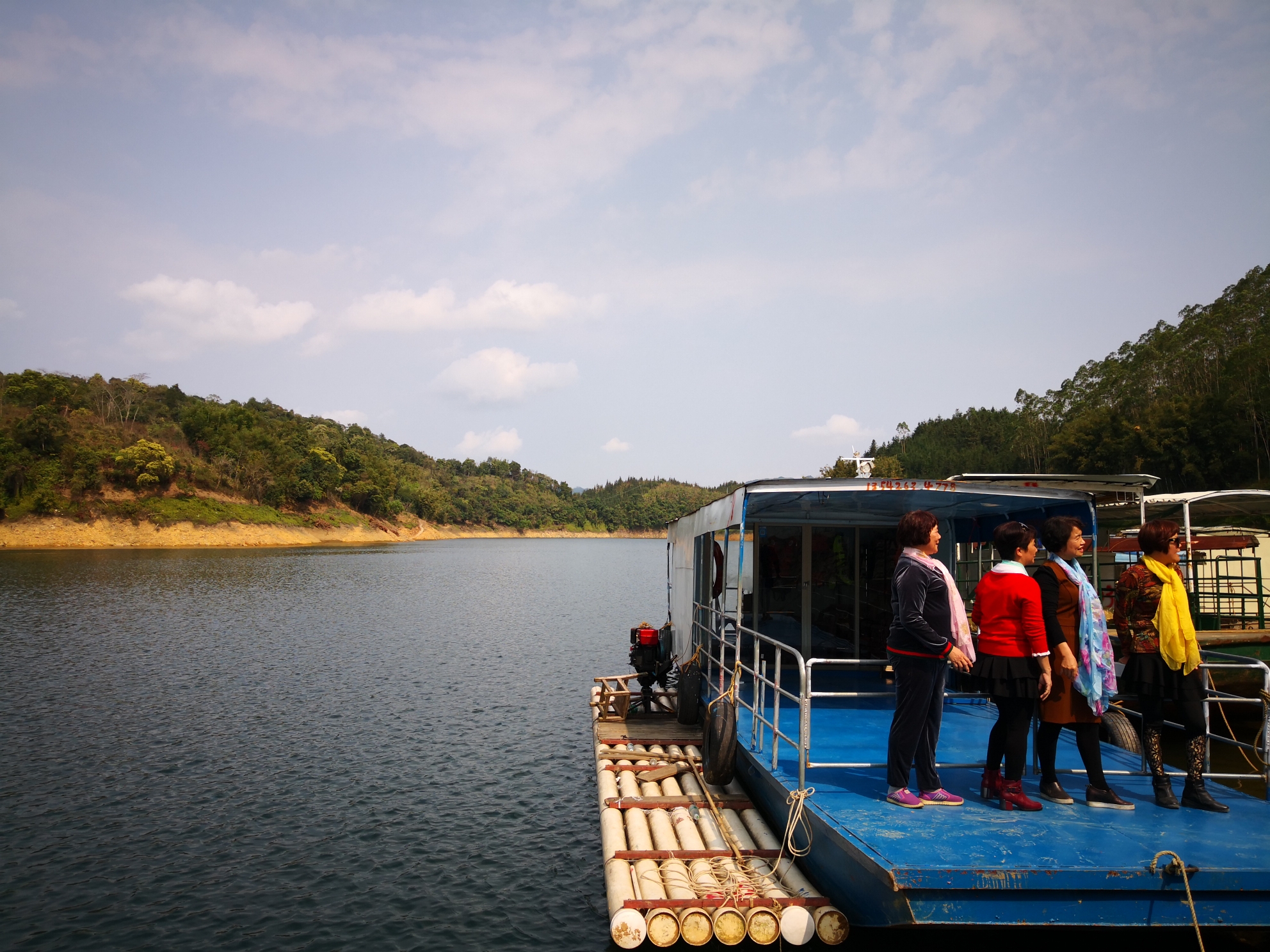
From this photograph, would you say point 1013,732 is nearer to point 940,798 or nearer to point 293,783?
point 940,798

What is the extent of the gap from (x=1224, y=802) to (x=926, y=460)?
→ 105907 mm

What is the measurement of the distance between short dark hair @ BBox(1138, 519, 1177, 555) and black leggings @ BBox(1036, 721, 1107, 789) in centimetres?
140

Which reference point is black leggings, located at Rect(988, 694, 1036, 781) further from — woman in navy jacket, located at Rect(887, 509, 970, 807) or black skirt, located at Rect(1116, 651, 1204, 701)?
black skirt, located at Rect(1116, 651, 1204, 701)

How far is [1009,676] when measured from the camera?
5.34 m

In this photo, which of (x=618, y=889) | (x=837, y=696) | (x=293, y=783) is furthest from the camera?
(x=293, y=783)

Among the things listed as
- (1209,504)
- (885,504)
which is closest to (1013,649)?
(885,504)

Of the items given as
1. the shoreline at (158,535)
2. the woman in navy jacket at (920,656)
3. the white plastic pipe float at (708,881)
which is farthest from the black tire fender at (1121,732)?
the shoreline at (158,535)

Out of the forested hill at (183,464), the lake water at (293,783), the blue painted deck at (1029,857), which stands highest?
Result: the forested hill at (183,464)

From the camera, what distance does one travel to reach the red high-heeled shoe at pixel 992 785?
575 centimetres

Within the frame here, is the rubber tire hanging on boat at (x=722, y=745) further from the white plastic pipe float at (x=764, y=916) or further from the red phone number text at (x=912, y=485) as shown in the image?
the red phone number text at (x=912, y=485)

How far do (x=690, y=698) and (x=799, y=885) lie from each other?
5.06 meters

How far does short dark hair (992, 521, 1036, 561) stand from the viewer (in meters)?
5.48

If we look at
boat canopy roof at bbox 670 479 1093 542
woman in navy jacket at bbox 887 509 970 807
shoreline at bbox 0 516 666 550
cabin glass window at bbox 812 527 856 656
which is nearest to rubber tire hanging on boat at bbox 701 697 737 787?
boat canopy roof at bbox 670 479 1093 542

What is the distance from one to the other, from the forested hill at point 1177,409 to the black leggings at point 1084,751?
3714cm
